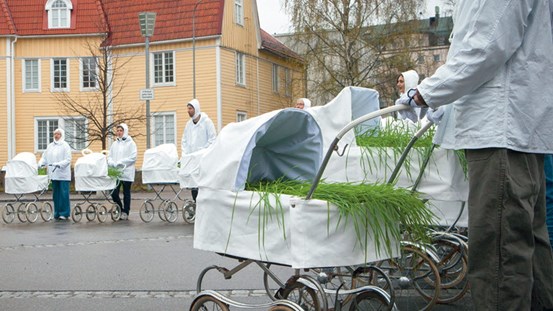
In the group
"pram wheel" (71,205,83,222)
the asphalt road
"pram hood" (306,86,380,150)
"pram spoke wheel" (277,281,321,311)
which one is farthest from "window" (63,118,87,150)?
"pram spoke wheel" (277,281,321,311)

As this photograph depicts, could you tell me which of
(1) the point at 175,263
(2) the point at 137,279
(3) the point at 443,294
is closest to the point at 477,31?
(3) the point at 443,294

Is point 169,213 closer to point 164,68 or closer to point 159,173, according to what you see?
point 159,173

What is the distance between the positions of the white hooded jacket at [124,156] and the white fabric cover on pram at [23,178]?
215 cm

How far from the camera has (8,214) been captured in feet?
62.7

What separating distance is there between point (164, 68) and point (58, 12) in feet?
22.9

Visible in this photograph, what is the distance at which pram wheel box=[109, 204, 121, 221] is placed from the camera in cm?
1834

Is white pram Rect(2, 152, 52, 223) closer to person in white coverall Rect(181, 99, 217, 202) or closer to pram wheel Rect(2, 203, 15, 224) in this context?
pram wheel Rect(2, 203, 15, 224)

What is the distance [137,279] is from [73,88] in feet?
131

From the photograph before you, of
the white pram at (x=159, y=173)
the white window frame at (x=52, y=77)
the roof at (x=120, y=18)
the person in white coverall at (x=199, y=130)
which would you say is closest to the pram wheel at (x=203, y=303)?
the person in white coverall at (x=199, y=130)

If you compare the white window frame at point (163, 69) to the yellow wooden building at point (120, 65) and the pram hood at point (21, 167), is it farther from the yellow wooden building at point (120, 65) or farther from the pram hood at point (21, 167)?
the pram hood at point (21, 167)

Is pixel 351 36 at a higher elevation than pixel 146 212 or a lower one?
higher

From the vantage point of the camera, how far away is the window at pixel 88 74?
45.7 meters

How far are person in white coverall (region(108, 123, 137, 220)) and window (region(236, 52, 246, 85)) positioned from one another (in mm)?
28174

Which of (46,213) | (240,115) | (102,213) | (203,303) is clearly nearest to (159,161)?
(102,213)
